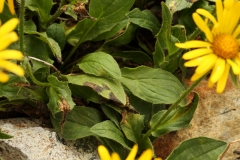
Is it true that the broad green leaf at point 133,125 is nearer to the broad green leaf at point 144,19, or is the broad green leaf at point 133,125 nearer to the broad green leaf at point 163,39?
the broad green leaf at point 163,39

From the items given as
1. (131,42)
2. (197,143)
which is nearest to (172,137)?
(197,143)

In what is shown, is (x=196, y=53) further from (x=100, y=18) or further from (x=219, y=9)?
(x=100, y=18)

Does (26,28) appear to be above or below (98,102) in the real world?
above

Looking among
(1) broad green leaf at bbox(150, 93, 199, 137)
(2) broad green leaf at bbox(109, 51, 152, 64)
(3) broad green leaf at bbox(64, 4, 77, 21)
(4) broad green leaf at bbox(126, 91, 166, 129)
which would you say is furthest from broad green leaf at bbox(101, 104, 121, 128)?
(3) broad green leaf at bbox(64, 4, 77, 21)

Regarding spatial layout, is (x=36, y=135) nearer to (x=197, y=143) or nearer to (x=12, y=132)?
(x=12, y=132)

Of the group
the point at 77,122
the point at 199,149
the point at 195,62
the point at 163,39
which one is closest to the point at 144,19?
the point at 163,39

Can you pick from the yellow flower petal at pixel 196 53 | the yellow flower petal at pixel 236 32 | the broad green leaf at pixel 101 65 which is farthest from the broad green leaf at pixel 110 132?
the yellow flower petal at pixel 236 32

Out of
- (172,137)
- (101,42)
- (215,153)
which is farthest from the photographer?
(101,42)
